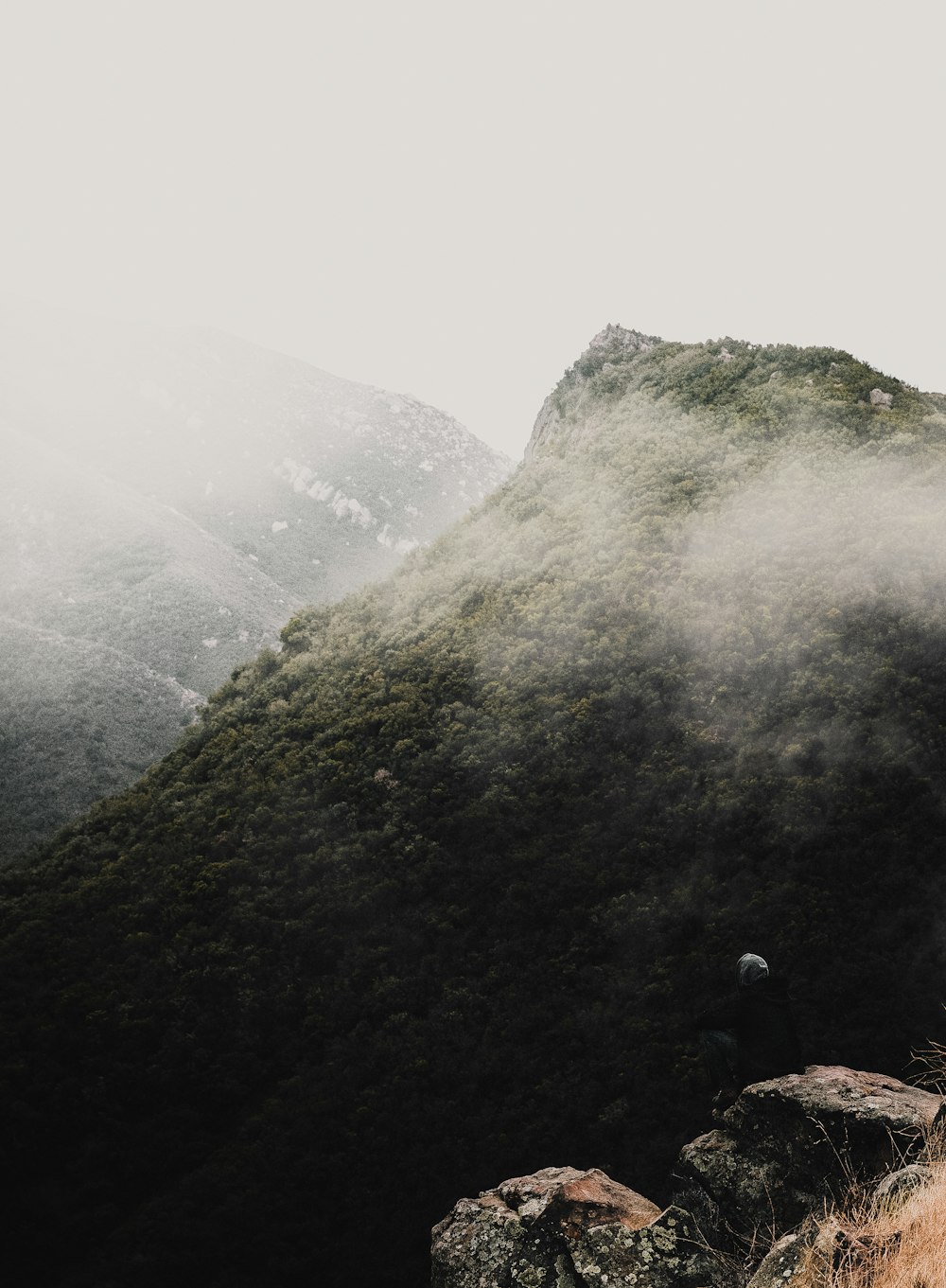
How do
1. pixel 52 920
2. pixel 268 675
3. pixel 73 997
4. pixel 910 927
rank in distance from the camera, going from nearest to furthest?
pixel 910 927 → pixel 73 997 → pixel 52 920 → pixel 268 675

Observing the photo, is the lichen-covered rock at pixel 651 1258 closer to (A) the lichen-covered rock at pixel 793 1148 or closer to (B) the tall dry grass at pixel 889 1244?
(A) the lichen-covered rock at pixel 793 1148

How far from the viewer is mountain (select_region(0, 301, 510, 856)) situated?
165ft

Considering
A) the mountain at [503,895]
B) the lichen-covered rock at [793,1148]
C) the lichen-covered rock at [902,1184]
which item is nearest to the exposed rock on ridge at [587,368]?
the mountain at [503,895]

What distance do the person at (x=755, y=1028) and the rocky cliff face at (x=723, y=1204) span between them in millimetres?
279

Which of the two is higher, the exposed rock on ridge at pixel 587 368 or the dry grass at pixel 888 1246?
the exposed rock on ridge at pixel 587 368

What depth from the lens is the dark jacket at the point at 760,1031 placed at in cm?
667

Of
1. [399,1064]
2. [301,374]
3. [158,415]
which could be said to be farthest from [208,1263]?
[301,374]

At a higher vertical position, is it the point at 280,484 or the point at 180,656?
the point at 280,484

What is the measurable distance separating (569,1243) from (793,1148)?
2.20m

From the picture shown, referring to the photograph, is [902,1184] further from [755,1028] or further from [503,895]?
[503,895]

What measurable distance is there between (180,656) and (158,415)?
281 ft

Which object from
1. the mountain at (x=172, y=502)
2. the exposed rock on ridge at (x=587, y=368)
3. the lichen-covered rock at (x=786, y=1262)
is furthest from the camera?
the mountain at (x=172, y=502)

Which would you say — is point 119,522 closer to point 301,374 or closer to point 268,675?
point 268,675

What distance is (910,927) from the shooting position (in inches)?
413
